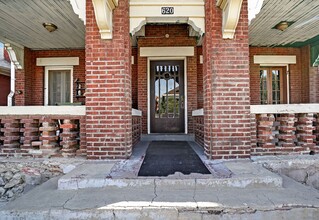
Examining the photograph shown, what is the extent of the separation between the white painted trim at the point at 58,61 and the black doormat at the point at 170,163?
461 centimetres

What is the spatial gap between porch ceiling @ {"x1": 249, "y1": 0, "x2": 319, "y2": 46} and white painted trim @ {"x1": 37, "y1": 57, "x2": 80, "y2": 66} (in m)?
5.19

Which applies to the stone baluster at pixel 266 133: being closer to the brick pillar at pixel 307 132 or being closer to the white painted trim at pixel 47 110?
the brick pillar at pixel 307 132

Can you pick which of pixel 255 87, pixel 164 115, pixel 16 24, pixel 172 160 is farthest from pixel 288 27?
pixel 16 24

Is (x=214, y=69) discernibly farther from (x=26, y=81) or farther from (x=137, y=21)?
(x=26, y=81)

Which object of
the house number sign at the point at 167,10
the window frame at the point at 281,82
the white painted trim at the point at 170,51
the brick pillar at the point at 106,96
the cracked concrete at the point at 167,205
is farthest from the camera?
the window frame at the point at 281,82

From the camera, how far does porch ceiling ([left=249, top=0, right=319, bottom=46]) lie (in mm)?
4531

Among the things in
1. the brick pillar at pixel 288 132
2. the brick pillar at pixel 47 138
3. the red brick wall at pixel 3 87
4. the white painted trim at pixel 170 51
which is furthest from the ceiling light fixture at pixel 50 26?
the red brick wall at pixel 3 87

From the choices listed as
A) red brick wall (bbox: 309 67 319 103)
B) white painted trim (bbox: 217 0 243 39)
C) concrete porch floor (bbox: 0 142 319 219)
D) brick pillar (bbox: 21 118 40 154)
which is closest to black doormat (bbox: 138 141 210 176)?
concrete porch floor (bbox: 0 142 319 219)

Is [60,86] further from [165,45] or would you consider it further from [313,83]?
[313,83]

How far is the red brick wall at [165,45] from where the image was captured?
6.23 m

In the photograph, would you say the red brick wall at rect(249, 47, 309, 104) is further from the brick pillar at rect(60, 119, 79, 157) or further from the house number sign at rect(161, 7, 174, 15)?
the brick pillar at rect(60, 119, 79, 157)

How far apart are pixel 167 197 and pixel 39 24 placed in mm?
5035

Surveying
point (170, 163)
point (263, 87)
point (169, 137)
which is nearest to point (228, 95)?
point (170, 163)

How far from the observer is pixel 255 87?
23.9 feet
